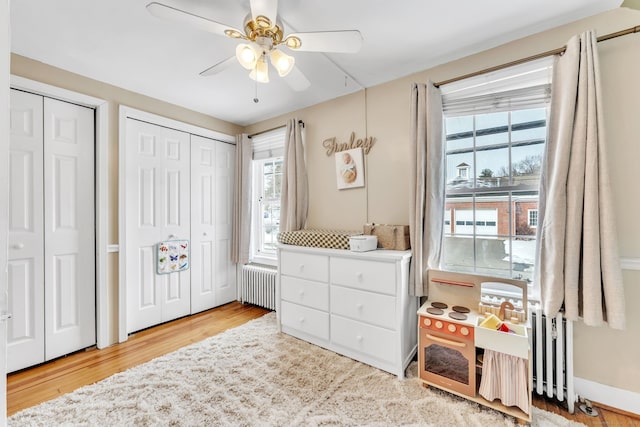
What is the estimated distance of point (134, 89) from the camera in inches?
106

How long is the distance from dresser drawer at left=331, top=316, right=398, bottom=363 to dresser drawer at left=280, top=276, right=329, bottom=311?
177mm

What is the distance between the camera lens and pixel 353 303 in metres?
2.21

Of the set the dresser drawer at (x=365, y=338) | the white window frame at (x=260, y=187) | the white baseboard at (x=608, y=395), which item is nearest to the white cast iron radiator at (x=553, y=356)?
the white baseboard at (x=608, y=395)

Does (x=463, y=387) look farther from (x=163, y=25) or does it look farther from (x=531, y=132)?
(x=163, y=25)

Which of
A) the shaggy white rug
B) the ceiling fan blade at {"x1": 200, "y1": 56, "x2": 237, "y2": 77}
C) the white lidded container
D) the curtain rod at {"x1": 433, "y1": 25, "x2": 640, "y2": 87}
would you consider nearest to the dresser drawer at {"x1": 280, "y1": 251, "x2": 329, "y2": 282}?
the white lidded container

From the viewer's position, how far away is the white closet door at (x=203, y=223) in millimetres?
3271

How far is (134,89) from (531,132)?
3.42 metres

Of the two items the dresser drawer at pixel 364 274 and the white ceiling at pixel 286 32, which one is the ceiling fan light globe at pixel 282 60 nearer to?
the white ceiling at pixel 286 32

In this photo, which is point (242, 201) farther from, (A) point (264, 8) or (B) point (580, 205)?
(B) point (580, 205)

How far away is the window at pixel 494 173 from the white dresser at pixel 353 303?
556 mm

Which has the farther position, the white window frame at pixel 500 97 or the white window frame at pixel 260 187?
Result: the white window frame at pixel 260 187

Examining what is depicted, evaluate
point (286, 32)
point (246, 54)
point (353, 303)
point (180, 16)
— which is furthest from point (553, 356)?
point (180, 16)

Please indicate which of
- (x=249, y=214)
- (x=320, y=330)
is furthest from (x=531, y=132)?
(x=249, y=214)

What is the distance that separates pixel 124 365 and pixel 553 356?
10.1ft
